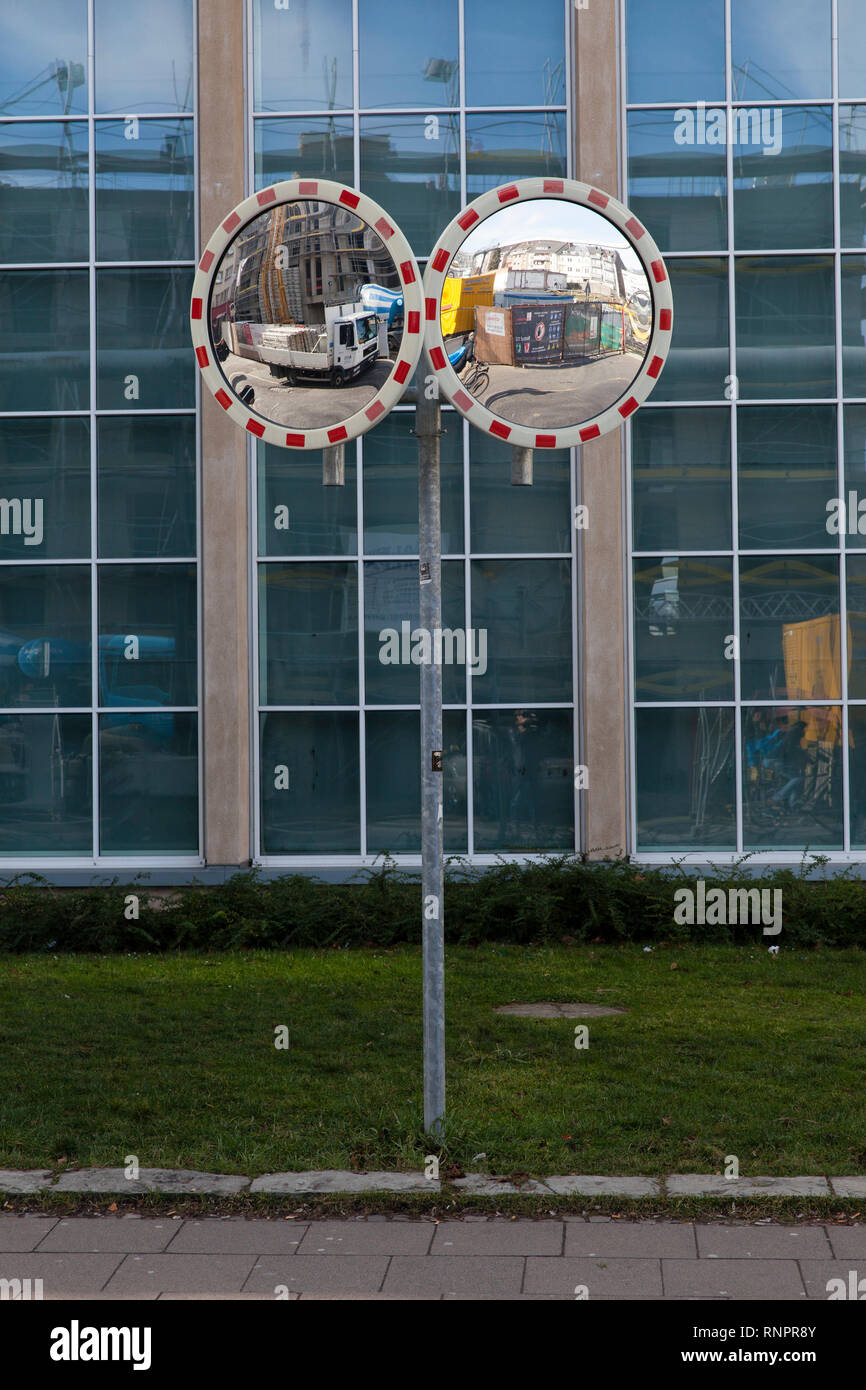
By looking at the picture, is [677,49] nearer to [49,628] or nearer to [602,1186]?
[49,628]

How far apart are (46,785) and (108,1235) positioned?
7.72 m

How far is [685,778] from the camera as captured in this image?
468 inches

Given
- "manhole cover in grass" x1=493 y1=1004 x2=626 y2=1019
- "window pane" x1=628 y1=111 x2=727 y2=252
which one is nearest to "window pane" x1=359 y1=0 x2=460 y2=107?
"window pane" x1=628 y1=111 x2=727 y2=252

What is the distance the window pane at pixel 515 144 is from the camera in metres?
11.8

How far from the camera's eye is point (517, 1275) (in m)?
4.36

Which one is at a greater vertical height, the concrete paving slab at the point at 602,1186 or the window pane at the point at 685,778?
the window pane at the point at 685,778

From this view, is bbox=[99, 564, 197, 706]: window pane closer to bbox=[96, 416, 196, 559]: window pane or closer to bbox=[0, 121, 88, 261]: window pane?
bbox=[96, 416, 196, 559]: window pane

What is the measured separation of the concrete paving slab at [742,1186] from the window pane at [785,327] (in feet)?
27.0

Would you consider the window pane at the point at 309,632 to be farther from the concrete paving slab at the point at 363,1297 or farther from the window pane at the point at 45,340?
the concrete paving slab at the point at 363,1297

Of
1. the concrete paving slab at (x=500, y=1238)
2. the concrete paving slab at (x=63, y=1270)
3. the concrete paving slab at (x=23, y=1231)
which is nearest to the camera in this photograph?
the concrete paving slab at (x=63, y=1270)

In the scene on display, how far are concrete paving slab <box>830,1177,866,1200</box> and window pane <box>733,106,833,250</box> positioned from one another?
894cm

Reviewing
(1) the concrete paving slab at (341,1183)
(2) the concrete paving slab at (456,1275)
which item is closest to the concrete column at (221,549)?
(1) the concrete paving slab at (341,1183)

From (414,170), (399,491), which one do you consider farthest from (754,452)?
(414,170)

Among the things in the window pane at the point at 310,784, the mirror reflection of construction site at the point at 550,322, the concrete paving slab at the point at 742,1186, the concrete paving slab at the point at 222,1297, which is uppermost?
the mirror reflection of construction site at the point at 550,322
